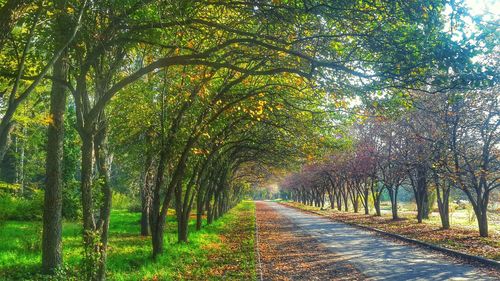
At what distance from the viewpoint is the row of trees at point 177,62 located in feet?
23.2

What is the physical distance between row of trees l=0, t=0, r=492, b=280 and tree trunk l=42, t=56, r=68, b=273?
26 millimetres

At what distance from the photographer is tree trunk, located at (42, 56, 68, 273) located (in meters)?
10.7

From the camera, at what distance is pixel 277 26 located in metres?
9.01

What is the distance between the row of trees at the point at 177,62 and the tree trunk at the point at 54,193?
3 cm

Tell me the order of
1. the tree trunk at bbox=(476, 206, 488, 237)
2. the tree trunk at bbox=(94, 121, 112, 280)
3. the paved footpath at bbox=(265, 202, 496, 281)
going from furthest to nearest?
the tree trunk at bbox=(476, 206, 488, 237), the paved footpath at bbox=(265, 202, 496, 281), the tree trunk at bbox=(94, 121, 112, 280)

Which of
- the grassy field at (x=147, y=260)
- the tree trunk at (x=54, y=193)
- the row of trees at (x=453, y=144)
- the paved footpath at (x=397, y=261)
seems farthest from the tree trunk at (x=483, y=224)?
the tree trunk at (x=54, y=193)

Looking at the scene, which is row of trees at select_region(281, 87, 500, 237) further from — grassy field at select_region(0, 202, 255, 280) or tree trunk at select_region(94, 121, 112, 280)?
tree trunk at select_region(94, 121, 112, 280)

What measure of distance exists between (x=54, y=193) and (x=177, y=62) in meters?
5.59

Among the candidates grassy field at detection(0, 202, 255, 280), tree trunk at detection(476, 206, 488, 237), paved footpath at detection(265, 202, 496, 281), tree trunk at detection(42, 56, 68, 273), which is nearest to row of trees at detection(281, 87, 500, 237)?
tree trunk at detection(476, 206, 488, 237)

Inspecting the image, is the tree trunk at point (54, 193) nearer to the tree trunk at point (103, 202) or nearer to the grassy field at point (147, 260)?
the grassy field at point (147, 260)

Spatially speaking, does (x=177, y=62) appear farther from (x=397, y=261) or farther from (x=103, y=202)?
(x=397, y=261)

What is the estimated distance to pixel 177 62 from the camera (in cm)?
775

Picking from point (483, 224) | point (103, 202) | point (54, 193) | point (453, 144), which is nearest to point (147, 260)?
point (54, 193)

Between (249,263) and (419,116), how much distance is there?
1617 cm
